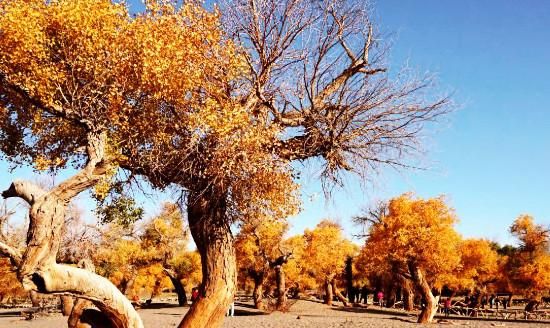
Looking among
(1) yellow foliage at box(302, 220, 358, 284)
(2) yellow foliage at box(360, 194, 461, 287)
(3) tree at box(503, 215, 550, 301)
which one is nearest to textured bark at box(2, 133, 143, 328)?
(2) yellow foliage at box(360, 194, 461, 287)

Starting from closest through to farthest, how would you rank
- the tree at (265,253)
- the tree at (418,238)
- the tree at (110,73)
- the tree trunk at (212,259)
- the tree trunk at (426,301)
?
the tree at (110,73), the tree trunk at (212,259), the tree trunk at (426,301), the tree at (418,238), the tree at (265,253)

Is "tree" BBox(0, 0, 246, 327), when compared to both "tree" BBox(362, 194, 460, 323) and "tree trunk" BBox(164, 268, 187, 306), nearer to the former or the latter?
"tree" BBox(362, 194, 460, 323)

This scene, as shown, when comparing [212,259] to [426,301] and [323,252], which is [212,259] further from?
[323,252]

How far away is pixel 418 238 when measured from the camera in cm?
3547

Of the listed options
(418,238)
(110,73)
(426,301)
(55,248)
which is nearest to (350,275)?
(418,238)

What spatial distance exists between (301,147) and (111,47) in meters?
4.67

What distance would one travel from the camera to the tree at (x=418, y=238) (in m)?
34.8

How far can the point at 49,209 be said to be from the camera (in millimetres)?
8078

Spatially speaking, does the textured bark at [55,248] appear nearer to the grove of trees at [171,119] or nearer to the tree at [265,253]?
the grove of trees at [171,119]

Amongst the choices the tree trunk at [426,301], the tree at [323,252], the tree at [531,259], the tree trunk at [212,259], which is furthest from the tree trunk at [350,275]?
the tree trunk at [212,259]

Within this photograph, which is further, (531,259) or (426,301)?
(531,259)

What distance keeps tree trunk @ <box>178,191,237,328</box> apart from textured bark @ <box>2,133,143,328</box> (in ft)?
6.25

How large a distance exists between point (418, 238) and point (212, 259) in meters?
27.5

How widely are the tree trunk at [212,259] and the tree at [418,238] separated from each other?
25308 millimetres
